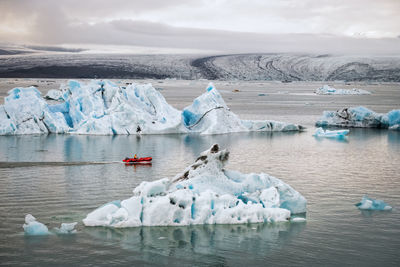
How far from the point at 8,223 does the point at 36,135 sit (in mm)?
16388

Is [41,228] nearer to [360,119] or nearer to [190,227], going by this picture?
[190,227]

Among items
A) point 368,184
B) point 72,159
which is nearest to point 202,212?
point 368,184

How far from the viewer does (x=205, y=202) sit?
35.6 feet

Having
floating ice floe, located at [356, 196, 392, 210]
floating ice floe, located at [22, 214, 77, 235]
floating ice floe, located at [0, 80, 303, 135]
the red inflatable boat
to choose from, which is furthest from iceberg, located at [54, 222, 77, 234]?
floating ice floe, located at [0, 80, 303, 135]

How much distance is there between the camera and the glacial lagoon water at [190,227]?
9.33m

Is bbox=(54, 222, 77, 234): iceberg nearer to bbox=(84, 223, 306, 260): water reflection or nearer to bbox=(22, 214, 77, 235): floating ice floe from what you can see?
bbox=(22, 214, 77, 235): floating ice floe

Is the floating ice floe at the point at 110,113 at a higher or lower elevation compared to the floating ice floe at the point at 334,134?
higher

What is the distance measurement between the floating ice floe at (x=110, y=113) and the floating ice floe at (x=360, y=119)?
7.27m

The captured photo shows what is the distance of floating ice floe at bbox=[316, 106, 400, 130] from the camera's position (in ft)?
103

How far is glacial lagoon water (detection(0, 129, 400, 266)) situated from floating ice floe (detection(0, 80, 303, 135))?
7.02 feet

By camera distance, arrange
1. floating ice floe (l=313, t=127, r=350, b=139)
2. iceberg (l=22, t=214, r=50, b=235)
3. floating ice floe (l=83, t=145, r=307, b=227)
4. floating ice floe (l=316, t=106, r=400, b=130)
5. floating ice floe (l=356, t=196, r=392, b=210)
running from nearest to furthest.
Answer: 1. iceberg (l=22, t=214, r=50, b=235)
2. floating ice floe (l=83, t=145, r=307, b=227)
3. floating ice floe (l=356, t=196, r=392, b=210)
4. floating ice floe (l=313, t=127, r=350, b=139)
5. floating ice floe (l=316, t=106, r=400, b=130)

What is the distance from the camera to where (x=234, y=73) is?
123312 mm

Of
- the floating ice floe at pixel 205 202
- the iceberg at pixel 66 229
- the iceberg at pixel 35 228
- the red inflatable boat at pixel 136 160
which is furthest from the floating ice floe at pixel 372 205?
the red inflatable boat at pixel 136 160

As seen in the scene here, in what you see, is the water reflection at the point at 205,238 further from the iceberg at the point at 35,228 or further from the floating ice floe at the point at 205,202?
the iceberg at the point at 35,228
